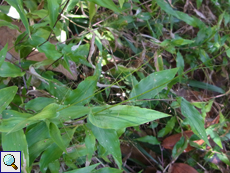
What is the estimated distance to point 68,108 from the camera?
0.60 meters

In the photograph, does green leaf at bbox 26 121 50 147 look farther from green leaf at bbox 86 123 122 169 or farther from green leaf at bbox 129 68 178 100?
green leaf at bbox 129 68 178 100

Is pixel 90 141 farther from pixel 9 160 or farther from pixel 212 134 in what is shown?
pixel 212 134

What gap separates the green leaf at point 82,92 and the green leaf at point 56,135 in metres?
0.10

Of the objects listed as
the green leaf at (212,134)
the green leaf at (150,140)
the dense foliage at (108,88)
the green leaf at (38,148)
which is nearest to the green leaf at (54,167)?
the dense foliage at (108,88)

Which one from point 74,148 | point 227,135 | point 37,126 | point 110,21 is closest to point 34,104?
point 37,126

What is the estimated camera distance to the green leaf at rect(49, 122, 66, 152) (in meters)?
0.56

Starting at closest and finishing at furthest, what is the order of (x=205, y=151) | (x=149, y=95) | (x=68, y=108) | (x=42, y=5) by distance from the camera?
(x=68, y=108) < (x=149, y=95) < (x=42, y=5) < (x=205, y=151)

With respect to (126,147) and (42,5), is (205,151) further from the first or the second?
(42,5)

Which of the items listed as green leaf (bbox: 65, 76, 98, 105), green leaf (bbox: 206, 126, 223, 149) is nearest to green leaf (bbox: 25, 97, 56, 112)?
green leaf (bbox: 65, 76, 98, 105)

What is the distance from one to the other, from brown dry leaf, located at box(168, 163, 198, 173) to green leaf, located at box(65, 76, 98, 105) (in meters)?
0.74

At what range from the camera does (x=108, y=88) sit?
0.94 meters

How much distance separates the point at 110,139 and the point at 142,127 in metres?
0.58

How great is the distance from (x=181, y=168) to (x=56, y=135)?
819 mm

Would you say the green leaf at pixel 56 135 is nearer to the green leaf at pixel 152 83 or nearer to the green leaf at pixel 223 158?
the green leaf at pixel 152 83
